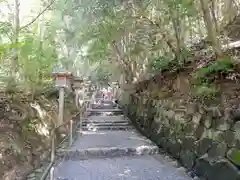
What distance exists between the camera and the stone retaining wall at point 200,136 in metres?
4.03

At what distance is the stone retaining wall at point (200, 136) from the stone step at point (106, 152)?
1.45 ft

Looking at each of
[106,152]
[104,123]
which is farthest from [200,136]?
[104,123]

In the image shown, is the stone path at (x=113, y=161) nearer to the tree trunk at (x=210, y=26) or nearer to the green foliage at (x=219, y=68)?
the green foliage at (x=219, y=68)

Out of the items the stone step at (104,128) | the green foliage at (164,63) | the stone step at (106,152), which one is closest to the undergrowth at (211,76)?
the stone step at (106,152)

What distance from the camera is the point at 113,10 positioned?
7516 mm

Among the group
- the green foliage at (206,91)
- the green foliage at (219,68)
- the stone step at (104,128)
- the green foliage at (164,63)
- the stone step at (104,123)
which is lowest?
the stone step at (104,128)

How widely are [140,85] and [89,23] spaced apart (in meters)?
3.48

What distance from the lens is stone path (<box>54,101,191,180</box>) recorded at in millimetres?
5148

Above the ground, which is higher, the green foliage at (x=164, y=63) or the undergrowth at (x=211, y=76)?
the green foliage at (x=164, y=63)

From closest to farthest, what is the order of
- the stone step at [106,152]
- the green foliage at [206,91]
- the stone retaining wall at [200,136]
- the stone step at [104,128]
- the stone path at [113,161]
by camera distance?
the stone retaining wall at [200,136] → the green foliage at [206,91] → the stone path at [113,161] → the stone step at [106,152] → the stone step at [104,128]

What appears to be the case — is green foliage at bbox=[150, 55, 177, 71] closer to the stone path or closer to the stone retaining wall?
the stone retaining wall

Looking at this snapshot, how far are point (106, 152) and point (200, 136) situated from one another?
8.70 ft

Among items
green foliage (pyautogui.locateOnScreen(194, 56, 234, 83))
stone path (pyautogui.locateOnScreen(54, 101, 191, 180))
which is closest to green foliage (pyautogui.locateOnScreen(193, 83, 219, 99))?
green foliage (pyautogui.locateOnScreen(194, 56, 234, 83))

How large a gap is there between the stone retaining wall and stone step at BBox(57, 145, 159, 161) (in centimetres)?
44
